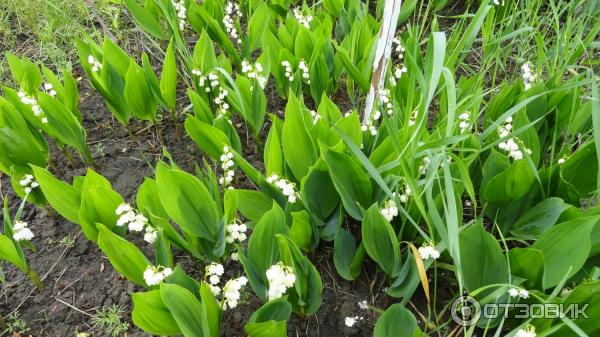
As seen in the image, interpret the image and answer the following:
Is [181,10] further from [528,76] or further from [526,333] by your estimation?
[526,333]

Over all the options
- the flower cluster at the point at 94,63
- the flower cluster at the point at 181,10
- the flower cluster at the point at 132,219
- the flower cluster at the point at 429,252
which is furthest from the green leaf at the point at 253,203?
the flower cluster at the point at 181,10

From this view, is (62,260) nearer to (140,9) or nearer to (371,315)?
(371,315)

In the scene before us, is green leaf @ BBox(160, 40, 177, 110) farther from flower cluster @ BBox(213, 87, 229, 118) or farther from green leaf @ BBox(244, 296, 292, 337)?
green leaf @ BBox(244, 296, 292, 337)

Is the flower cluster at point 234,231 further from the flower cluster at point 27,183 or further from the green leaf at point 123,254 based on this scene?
the flower cluster at point 27,183

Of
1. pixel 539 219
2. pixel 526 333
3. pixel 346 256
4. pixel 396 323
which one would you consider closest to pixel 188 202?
pixel 346 256

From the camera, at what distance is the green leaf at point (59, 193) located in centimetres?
133

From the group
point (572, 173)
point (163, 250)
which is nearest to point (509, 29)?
point (572, 173)

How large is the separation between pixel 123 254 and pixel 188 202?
0.69 feet

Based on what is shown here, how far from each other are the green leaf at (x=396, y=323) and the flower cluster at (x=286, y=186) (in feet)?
1.29

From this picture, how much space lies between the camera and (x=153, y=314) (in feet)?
3.67

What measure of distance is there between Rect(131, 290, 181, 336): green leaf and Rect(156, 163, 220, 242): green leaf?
228mm

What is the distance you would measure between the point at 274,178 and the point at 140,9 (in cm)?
129

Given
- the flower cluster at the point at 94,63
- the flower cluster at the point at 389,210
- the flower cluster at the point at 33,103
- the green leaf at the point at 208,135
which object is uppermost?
the flower cluster at the point at 94,63

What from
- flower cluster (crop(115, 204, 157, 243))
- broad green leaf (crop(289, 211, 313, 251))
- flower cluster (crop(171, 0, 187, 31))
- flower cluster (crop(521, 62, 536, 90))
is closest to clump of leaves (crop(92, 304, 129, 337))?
flower cluster (crop(115, 204, 157, 243))
